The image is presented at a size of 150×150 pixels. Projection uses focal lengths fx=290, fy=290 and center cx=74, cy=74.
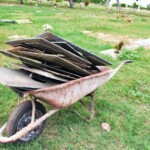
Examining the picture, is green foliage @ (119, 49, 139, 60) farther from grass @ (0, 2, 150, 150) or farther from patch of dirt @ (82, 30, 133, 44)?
patch of dirt @ (82, 30, 133, 44)

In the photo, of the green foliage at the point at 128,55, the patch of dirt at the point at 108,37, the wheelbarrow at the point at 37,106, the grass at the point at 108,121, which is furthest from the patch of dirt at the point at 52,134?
the patch of dirt at the point at 108,37

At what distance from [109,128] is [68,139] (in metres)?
0.58

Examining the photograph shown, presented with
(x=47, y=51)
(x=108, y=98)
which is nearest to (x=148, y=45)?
(x=108, y=98)

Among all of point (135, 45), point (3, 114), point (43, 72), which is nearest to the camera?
point (43, 72)

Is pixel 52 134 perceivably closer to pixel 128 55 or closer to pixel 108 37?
pixel 128 55

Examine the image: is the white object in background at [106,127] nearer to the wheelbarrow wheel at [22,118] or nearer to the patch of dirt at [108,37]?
the wheelbarrow wheel at [22,118]

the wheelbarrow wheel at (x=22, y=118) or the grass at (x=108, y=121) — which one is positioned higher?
the wheelbarrow wheel at (x=22, y=118)

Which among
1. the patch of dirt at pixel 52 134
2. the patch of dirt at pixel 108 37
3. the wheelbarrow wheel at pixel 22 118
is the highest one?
the wheelbarrow wheel at pixel 22 118

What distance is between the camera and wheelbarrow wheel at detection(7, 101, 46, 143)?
2.80 metres

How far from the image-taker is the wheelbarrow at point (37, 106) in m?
2.72

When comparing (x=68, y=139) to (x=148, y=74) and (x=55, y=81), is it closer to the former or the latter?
(x=55, y=81)

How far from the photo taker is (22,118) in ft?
9.49

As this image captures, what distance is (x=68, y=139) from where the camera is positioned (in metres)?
3.22

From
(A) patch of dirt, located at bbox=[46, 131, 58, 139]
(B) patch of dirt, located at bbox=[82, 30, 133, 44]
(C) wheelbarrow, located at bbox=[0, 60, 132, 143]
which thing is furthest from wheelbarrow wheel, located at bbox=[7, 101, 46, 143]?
(B) patch of dirt, located at bbox=[82, 30, 133, 44]
